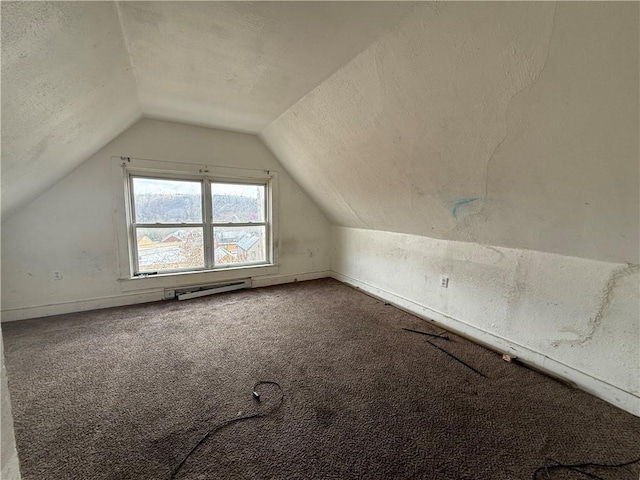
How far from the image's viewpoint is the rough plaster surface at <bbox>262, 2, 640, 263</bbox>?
1.19 metres

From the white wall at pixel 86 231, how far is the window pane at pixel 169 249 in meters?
0.22

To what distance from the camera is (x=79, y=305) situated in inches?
121

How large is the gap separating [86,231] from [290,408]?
3.01m

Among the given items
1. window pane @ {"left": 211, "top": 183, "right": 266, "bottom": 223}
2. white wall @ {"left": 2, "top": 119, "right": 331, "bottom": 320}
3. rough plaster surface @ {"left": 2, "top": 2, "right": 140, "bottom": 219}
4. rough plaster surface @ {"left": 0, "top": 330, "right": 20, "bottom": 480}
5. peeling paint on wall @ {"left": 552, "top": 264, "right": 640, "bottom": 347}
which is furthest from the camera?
window pane @ {"left": 211, "top": 183, "right": 266, "bottom": 223}

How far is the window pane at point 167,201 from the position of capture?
3.34 meters

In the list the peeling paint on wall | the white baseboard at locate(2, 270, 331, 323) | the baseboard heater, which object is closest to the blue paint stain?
the peeling paint on wall

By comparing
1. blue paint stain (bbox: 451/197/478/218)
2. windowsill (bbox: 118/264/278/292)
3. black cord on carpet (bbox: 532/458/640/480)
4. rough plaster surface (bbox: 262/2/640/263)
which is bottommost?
black cord on carpet (bbox: 532/458/640/480)

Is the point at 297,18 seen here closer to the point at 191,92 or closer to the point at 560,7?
the point at 560,7

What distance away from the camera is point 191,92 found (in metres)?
2.44

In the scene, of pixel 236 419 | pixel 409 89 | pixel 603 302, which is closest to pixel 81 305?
pixel 236 419

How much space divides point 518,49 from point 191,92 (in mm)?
2442

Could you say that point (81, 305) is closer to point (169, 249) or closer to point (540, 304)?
point (169, 249)

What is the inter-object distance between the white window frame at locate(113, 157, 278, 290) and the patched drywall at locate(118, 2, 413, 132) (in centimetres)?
95

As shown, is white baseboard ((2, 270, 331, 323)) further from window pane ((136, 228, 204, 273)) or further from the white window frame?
window pane ((136, 228, 204, 273))
